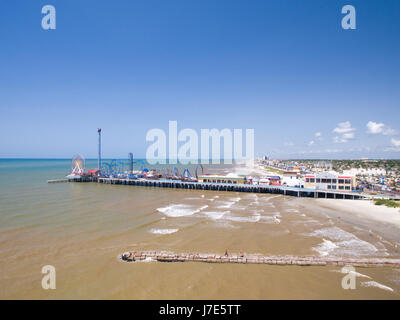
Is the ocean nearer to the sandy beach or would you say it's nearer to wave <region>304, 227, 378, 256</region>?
wave <region>304, 227, 378, 256</region>

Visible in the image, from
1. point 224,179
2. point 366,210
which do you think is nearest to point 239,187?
point 224,179

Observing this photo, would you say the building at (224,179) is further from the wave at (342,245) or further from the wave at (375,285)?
the wave at (375,285)

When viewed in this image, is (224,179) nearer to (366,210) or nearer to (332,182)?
(332,182)

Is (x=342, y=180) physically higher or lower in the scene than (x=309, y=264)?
higher

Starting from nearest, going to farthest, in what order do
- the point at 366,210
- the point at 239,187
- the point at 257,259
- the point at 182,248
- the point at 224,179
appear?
1. the point at 257,259
2. the point at 182,248
3. the point at 366,210
4. the point at 239,187
5. the point at 224,179

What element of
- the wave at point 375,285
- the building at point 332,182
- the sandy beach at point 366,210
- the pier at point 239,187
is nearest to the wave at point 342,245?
the wave at point 375,285
